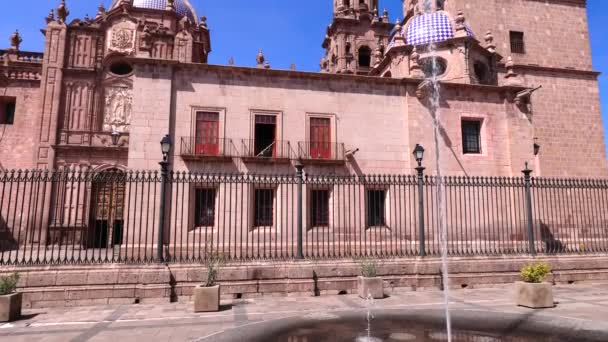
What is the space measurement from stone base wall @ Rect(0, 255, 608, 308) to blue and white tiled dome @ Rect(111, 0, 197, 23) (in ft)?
93.8

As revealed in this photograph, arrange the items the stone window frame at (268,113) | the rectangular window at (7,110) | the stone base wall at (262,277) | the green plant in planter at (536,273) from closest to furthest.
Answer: the green plant in planter at (536,273) → the stone base wall at (262,277) → the stone window frame at (268,113) → the rectangular window at (7,110)

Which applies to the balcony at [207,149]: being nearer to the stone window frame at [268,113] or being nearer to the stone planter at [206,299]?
the stone window frame at [268,113]

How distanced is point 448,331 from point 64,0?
32.7 m

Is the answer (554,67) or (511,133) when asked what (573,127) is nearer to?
(554,67)

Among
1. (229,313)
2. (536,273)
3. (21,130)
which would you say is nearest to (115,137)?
(21,130)

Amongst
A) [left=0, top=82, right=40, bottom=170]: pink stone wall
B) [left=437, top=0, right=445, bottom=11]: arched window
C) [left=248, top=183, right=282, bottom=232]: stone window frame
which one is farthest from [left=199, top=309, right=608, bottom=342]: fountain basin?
[left=437, top=0, right=445, bottom=11]: arched window

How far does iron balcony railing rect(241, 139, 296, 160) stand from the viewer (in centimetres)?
1738

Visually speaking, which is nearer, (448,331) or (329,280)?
(448,331)

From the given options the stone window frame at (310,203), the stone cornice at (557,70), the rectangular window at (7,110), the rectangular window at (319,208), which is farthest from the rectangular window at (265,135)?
the rectangular window at (7,110)

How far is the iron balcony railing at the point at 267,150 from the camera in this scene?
17.4 metres

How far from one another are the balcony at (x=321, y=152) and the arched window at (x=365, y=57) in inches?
828

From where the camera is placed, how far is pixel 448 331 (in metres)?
6.32

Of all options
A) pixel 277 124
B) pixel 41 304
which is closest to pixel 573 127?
pixel 277 124

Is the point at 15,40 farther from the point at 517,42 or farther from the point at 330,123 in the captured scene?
the point at 517,42
